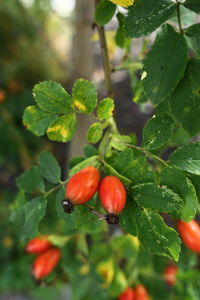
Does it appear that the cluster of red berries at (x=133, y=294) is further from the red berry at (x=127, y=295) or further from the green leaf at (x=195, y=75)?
the green leaf at (x=195, y=75)


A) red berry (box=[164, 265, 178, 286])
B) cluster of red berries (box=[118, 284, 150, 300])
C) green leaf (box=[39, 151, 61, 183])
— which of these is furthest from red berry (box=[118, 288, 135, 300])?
green leaf (box=[39, 151, 61, 183])

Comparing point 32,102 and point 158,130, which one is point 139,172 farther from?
point 32,102

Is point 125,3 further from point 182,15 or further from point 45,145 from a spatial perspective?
point 45,145

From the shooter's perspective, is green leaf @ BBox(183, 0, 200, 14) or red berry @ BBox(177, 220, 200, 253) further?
red berry @ BBox(177, 220, 200, 253)

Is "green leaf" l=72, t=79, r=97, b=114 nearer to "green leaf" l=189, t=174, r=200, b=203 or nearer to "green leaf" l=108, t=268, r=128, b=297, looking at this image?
"green leaf" l=189, t=174, r=200, b=203

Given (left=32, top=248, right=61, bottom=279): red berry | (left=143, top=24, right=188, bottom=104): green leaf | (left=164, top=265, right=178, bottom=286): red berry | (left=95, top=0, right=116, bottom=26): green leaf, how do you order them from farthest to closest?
(left=164, top=265, right=178, bottom=286): red berry → (left=32, top=248, right=61, bottom=279): red berry → (left=95, top=0, right=116, bottom=26): green leaf → (left=143, top=24, right=188, bottom=104): green leaf

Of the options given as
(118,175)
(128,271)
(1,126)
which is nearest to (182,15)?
(118,175)
